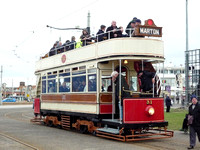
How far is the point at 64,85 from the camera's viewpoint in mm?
17266

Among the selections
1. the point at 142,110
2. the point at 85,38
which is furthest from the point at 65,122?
the point at 142,110

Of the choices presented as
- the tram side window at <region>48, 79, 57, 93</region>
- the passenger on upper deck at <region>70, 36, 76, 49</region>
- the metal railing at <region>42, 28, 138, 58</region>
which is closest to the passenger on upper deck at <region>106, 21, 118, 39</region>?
the metal railing at <region>42, 28, 138, 58</region>

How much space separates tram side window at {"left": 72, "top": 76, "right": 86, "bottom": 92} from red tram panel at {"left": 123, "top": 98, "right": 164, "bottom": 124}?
3.35 meters

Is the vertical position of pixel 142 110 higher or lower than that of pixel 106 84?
lower

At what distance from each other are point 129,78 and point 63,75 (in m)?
4.05

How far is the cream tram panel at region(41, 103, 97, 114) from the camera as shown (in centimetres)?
1436

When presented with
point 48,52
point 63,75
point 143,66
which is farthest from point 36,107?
point 143,66

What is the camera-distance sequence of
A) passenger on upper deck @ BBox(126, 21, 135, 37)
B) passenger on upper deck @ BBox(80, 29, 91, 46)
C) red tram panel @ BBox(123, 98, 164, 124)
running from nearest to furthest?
red tram panel @ BBox(123, 98, 164, 124), passenger on upper deck @ BBox(126, 21, 135, 37), passenger on upper deck @ BBox(80, 29, 91, 46)

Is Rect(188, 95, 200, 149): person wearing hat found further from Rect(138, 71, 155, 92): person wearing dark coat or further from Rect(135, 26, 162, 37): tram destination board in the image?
Rect(135, 26, 162, 37): tram destination board

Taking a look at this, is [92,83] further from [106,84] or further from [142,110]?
[142,110]

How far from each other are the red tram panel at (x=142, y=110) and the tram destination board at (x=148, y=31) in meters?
2.45

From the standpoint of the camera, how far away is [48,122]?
64.5ft

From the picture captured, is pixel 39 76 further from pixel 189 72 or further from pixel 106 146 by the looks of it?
pixel 189 72

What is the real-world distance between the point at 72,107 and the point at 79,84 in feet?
3.95
